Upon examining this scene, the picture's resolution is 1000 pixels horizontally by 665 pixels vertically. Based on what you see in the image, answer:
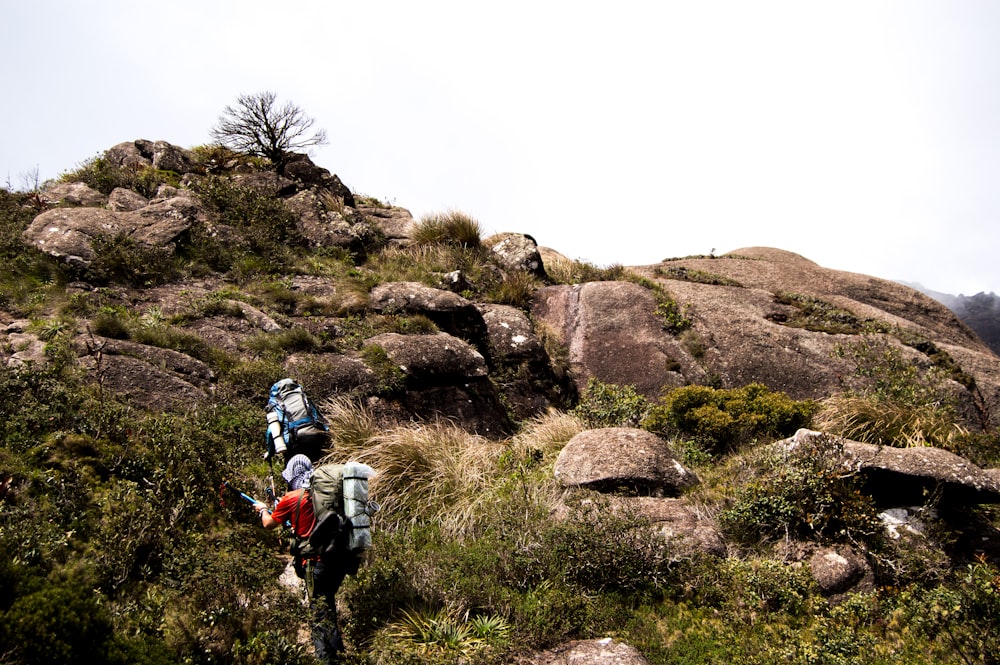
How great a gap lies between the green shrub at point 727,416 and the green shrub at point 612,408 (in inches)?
13.8

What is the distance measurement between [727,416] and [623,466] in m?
2.51

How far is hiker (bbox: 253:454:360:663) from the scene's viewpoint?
3.84 meters

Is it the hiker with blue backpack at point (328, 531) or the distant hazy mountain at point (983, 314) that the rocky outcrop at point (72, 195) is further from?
the distant hazy mountain at point (983, 314)

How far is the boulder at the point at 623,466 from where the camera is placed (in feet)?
21.6

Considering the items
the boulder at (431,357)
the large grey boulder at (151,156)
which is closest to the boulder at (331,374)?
the boulder at (431,357)

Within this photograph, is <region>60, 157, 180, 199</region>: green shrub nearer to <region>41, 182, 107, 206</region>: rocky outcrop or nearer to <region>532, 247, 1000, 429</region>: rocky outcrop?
<region>41, 182, 107, 206</region>: rocky outcrop

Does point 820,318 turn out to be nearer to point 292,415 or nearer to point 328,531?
point 292,415

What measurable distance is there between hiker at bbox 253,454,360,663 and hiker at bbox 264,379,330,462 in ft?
2.36

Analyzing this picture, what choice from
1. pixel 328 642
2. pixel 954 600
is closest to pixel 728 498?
pixel 954 600

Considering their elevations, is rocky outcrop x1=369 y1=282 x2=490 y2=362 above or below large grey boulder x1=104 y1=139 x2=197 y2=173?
below

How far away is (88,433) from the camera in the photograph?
5484 mm

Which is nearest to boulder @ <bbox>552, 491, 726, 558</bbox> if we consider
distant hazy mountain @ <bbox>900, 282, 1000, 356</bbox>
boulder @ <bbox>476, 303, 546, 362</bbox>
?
boulder @ <bbox>476, 303, 546, 362</bbox>

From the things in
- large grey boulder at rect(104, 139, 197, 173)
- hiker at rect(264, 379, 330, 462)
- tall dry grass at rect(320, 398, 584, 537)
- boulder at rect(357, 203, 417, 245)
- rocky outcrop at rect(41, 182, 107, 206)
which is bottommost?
tall dry grass at rect(320, 398, 584, 537)

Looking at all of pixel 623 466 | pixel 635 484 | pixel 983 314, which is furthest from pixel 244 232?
pixel 983 314
